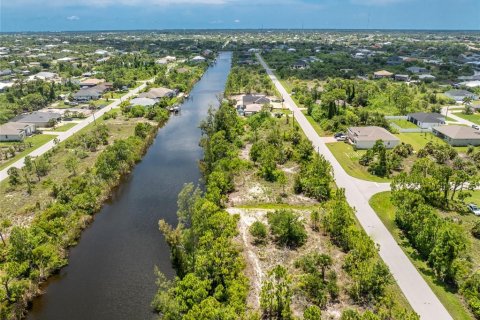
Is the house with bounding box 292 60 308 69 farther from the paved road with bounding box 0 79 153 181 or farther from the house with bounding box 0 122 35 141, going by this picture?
the house with bounding box 0 122 35 141

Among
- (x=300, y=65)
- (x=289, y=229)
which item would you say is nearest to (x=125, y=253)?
(x=289, y=229)

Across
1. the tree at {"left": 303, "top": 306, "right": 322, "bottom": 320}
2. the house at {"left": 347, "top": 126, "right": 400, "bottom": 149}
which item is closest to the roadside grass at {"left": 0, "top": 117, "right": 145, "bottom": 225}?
the tree at {"left": 303, "top": 306, "right": 322, "bottom": 320}

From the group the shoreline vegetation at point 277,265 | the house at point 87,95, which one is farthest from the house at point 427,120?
the house at point 87,95

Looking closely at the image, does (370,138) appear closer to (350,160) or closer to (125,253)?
(350,160)

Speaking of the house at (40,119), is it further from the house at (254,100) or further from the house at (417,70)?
the house at (417,70)

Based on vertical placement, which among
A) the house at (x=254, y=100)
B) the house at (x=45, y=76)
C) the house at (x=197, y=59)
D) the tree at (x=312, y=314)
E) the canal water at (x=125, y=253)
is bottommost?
the canal water at (x=125, y=253)

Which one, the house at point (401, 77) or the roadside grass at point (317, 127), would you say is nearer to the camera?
the roadside grass at point (317, 127)
